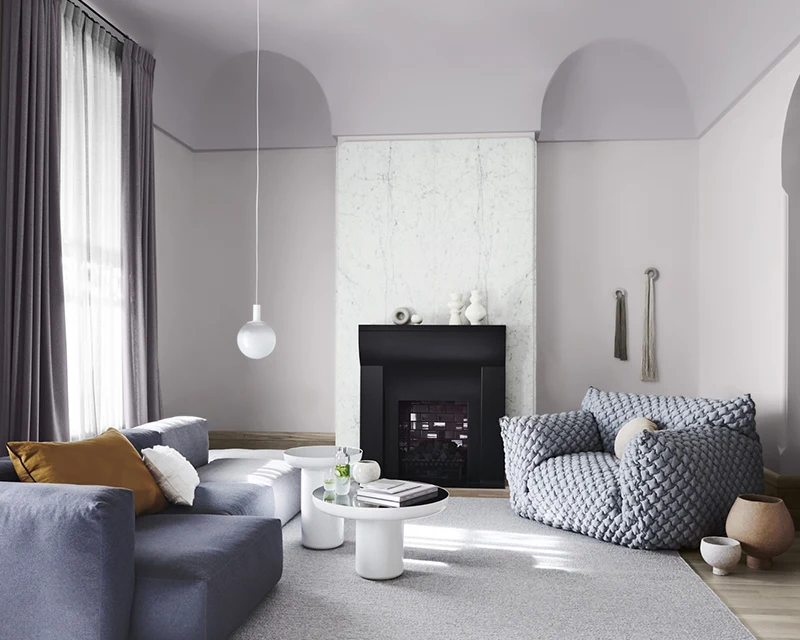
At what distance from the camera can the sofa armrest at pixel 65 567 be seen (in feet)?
8.14

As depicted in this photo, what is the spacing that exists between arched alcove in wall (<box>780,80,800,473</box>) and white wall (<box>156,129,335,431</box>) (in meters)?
3.56

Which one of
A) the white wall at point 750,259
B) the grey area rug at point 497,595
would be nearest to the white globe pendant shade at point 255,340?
the grey area rug at point 497,595

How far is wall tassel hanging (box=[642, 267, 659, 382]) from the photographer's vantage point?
635cm

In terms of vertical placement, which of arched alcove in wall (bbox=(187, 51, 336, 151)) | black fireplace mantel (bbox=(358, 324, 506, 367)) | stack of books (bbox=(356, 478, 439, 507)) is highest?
arched alcove in wall (bbox=(187, 51, 336, 151))

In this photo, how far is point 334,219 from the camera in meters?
6.71

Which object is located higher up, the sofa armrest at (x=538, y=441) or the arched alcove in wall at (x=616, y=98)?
the arched alcove in wall at (x=616, y=98)

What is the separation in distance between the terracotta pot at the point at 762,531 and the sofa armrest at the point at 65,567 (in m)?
2.85

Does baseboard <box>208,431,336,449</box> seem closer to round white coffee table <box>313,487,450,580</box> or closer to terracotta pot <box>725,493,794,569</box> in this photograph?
round white coffee table <box>313,487,450,580</box>

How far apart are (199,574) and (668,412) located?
10.6 ft

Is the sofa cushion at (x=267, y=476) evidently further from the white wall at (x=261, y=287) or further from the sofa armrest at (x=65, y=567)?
the white wall at (x=261, y=287)

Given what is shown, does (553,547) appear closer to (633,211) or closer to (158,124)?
(633,211)

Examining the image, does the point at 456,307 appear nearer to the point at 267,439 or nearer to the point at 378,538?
the point at 267,439

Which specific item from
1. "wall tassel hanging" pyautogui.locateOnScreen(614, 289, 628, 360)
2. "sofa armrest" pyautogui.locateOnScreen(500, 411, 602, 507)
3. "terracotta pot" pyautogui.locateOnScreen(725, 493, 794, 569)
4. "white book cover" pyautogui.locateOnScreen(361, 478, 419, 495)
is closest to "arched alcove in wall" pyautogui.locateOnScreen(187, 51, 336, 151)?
"wall tassel hanging" pyautogui.locateOnScreen(614, 289, 628, 360)

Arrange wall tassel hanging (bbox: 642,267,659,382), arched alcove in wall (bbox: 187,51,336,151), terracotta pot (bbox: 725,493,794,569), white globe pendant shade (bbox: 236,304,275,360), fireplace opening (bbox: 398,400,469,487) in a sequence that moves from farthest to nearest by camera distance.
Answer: arched alcove in wall (bbox: 187,51,336,151), wall tassel hanging (bbox: 642,267,659,382), fireplace opening (bbox: 398,400,469,487), white globe pendant shade (bbox: 236,304,275,360), terracotta pot (bbox: 725,493,794,569)
